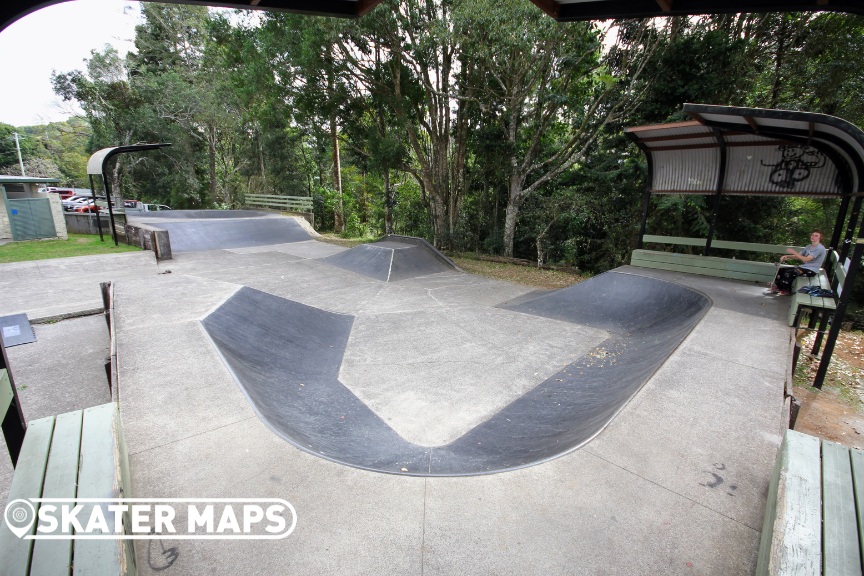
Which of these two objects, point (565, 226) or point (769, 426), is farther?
point (565, 226)

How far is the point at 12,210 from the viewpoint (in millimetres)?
14586

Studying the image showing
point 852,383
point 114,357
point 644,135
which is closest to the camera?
point 114,357

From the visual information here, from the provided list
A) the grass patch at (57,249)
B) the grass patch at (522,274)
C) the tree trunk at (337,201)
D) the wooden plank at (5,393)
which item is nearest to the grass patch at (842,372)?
the grass patch at (522,274)

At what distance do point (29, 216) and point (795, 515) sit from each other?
2211 cm

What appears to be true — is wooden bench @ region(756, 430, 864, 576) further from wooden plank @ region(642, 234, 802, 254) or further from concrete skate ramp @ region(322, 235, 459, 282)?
concrete skate ramp @ region(322, 235, 459, 282)

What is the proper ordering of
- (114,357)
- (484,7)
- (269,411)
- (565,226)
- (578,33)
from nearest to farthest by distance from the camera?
(269,411) < (114,357) < (484,7) < (578,33) < (565,226)

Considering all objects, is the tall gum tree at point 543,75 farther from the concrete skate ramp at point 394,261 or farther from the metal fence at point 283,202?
the metal fence at point 283,202

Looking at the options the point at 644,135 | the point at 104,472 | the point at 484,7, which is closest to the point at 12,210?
the point at 484,7

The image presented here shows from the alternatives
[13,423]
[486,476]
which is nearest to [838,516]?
[486,476]

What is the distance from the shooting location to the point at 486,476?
8.80 ft

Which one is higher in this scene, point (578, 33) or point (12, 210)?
point (578, 33)

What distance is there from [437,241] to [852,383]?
12833 millimetres

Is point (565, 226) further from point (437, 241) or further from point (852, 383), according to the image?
point (852, 383)

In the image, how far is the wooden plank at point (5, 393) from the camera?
6.53 ft
